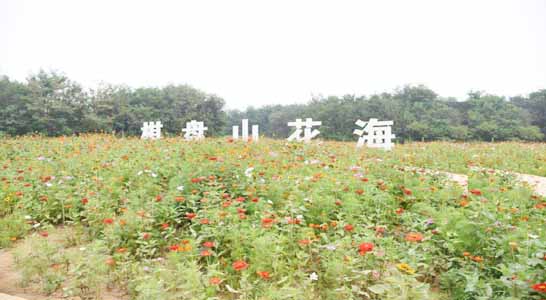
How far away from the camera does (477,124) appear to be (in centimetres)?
3512

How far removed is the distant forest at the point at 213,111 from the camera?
26.5 metres

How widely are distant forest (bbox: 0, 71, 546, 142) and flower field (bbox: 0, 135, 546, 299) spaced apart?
2334 cm

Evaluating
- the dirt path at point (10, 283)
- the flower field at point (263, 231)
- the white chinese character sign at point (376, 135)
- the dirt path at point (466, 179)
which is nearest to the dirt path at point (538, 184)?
the dirt path at point (466, 179)

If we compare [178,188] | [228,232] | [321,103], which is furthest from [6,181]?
[321,103]

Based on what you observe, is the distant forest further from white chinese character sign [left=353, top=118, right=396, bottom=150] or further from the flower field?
the flower field

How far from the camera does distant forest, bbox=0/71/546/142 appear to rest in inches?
1045

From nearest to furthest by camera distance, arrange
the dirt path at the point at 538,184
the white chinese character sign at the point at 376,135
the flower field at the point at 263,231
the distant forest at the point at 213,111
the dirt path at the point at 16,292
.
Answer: the flower field at the point at 263,231
the dirt path at the point at 16,292
the dirt path at the point at 538,184
the white chinese character sign at the point at 376,135
the distant forest at the point at 213,111

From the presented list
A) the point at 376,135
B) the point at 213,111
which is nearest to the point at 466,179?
the point at 376,135

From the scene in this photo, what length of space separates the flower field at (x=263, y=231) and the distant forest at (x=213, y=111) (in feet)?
76.6

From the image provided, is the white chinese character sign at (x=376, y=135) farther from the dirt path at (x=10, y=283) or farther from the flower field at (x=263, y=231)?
the dirt path at (x=10, y=283)

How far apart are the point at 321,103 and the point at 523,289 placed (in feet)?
128

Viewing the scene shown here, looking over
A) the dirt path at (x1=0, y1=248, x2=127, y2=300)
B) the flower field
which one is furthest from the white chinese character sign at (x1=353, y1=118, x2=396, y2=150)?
the dirt path at (x1=0, y1=248, x2=127, y2=300)

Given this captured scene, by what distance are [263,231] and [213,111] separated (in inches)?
1336

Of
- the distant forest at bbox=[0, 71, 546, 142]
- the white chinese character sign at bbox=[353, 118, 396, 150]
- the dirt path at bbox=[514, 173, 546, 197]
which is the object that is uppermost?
the distant forest at bbox=[0, 71, 546, 142]
